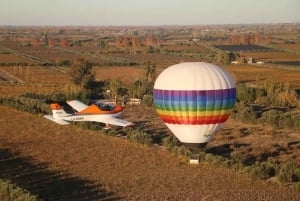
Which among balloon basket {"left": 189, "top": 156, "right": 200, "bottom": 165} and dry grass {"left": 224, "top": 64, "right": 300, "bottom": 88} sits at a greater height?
balloon basket {"left": 189, "top": 156, "right": 200, "bottom": 165}

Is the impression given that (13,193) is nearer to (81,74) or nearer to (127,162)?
(127,162)

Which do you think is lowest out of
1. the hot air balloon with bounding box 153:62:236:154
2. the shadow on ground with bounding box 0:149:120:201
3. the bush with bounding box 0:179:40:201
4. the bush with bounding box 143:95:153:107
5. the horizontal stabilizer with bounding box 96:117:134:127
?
the bush with bounding box 143:95:153:107

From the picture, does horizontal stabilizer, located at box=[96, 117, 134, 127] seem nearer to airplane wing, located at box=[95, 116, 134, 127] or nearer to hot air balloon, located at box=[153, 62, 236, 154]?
airplane wing, located at box=[95, 116, 134, 127]

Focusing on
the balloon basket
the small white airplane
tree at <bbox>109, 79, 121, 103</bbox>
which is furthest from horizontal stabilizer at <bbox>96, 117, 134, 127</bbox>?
tree at <bbox>109, 79, 121, 103</bbox>

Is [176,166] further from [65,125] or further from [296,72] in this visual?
[296,72]

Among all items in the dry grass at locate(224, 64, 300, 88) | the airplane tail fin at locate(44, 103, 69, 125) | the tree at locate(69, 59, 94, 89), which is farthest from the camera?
the dry grass at locate(224, 64, 300, 88)

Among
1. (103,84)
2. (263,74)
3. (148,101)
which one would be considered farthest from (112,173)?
(263,74)

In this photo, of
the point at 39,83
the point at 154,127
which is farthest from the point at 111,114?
the point at 39,83
